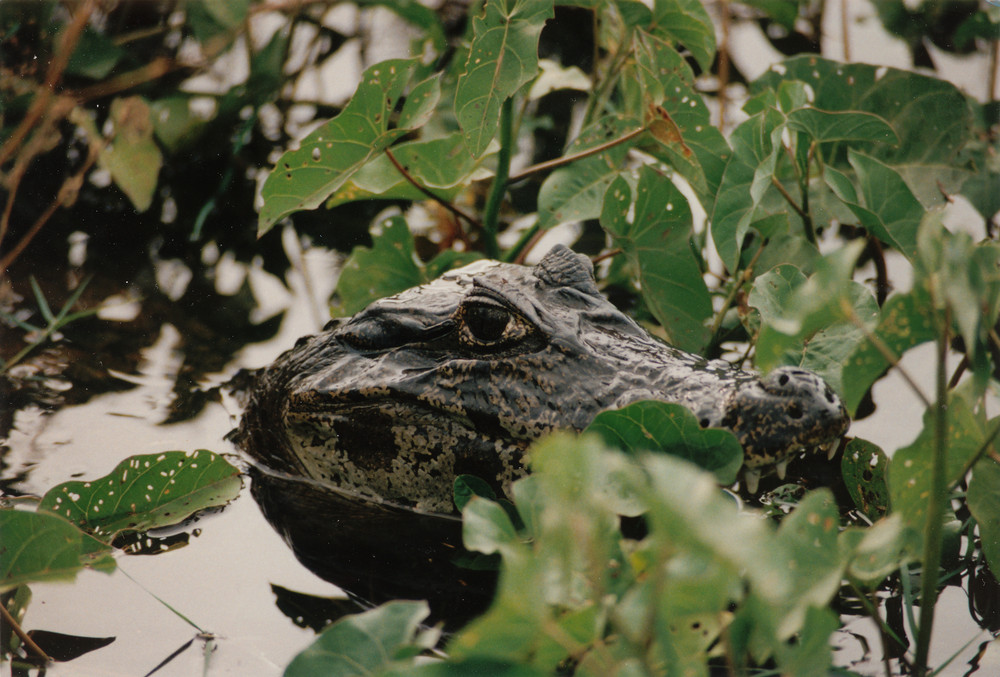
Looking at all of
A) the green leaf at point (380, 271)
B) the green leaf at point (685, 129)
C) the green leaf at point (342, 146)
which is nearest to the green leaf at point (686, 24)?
the green leaf at point (685, 129)

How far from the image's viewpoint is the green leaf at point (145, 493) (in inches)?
82.7

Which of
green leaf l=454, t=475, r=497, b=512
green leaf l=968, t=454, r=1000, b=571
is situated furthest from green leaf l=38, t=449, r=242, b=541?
green leaf l=968, t=454, r=1000, b=571

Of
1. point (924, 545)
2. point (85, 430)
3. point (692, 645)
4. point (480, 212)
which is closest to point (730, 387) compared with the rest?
point (924, 545)

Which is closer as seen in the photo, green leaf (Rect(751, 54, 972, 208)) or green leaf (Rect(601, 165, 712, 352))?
green leaf (Rect(601, 165, 712, 352))

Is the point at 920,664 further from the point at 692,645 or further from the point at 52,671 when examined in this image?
the point at 52,671

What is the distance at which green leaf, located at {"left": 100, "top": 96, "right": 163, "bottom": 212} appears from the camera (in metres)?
3.68

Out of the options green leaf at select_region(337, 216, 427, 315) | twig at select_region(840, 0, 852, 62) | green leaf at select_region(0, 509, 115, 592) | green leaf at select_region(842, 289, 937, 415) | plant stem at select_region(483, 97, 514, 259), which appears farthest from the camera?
twig at select_region(840, 0, 852, 62)

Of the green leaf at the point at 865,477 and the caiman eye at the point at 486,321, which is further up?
the caiman eye at the point at 486,321

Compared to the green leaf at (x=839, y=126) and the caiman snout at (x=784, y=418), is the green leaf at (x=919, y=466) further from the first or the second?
the green leaf at (x=839, y=126)

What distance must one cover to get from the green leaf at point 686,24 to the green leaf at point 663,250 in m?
0.67

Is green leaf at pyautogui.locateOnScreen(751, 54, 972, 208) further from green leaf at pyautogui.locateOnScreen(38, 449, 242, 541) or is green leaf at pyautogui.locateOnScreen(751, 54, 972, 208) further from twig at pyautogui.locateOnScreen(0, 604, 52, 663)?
twig at pyautogui.locateOnScreen(0, 604, 52, 663)

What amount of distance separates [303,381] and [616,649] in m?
1.63

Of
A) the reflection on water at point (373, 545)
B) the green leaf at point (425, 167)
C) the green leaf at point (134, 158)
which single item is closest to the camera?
the reflection on water at point (373, 545)

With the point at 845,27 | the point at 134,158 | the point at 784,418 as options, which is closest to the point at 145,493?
the point at 784,418
